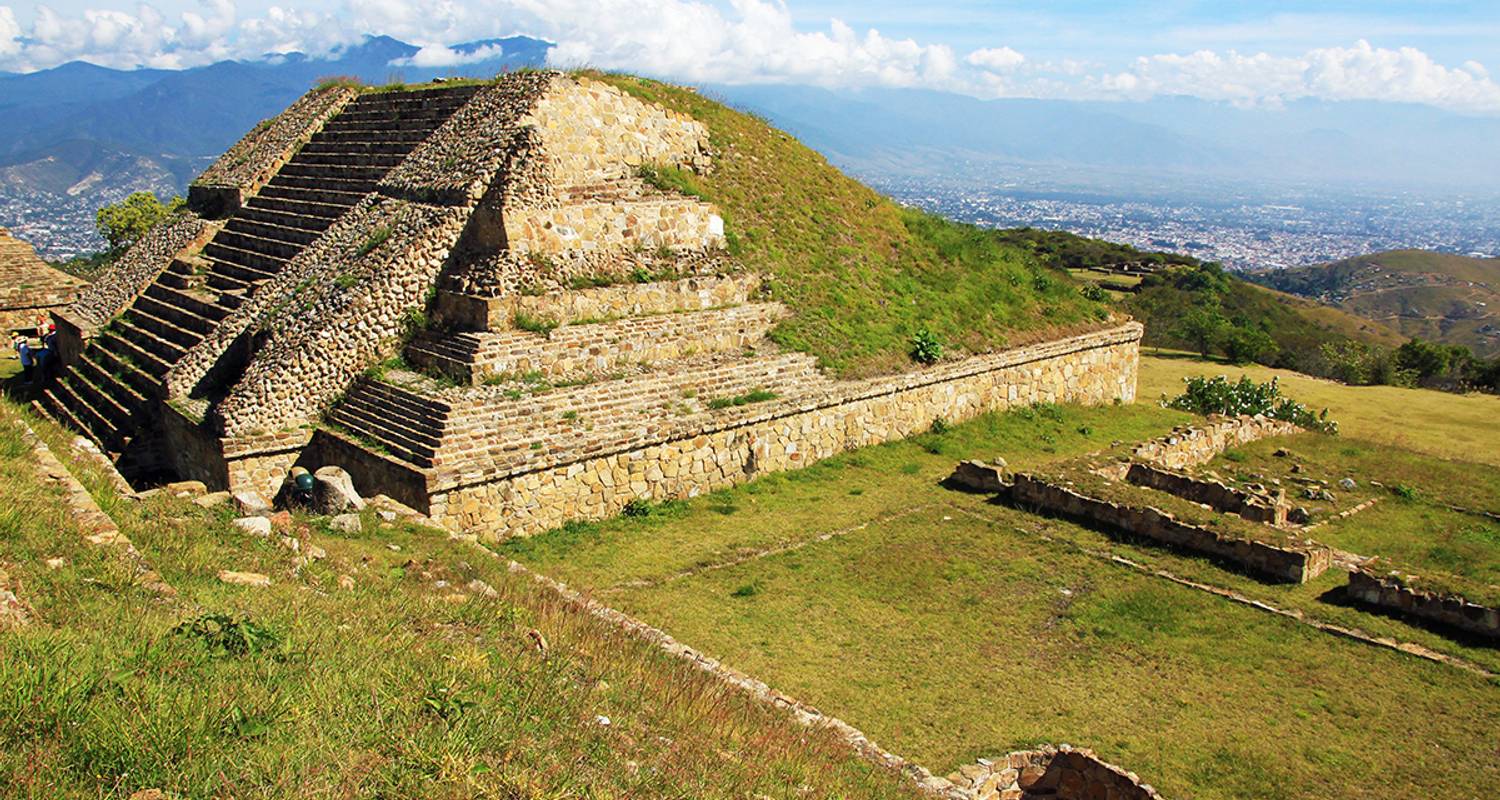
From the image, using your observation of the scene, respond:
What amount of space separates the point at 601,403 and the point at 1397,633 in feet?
32.7

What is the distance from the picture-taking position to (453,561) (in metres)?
10.0

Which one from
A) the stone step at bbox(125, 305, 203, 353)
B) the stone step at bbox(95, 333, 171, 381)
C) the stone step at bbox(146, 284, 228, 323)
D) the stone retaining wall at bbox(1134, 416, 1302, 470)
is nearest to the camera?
the stone step at bbox(95, 333, 171, 381)

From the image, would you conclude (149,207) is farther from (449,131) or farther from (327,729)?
(327,729)

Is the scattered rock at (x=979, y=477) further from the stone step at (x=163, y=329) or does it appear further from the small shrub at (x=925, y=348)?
the stone step at (x=163, y=329)

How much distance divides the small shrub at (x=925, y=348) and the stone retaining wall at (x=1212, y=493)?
432cm

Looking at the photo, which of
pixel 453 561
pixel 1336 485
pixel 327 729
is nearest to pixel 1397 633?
pixel 1336 485

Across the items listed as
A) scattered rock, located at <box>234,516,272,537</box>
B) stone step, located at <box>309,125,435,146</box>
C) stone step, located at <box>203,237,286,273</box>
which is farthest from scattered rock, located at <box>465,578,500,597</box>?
stone step, located at <box>309,125,435,146</box>

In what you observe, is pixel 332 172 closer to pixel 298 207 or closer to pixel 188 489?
pixel 298 207

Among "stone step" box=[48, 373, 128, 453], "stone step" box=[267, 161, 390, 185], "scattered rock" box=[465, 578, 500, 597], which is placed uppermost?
"stone step" box=[267, 161, 390, 185]

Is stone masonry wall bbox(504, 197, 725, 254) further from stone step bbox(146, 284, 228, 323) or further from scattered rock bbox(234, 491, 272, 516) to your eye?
scattered rock bbox(234, 491, 272, 516)

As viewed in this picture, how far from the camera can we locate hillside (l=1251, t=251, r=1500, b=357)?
287ft

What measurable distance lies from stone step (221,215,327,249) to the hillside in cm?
8426

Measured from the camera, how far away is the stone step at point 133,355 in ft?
53.1

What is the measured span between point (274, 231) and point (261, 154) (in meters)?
4.20
